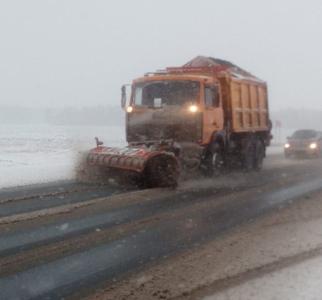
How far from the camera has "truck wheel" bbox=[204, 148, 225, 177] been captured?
578 inches

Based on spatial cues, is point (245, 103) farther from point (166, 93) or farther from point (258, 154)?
point (166, 93)

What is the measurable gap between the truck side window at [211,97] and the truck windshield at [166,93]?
0.38 metres

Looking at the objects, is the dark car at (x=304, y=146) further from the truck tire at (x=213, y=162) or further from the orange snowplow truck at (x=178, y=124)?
the truck tire at (x=213, y=162)

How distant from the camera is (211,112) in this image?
1430 cm

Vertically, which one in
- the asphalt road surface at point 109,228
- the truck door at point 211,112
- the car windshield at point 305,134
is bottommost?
the asphalt road surface at point 109,228

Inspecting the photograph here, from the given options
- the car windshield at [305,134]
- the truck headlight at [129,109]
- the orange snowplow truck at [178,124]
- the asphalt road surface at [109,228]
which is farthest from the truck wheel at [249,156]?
the car windshield at [305,134]

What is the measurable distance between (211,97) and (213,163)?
1.81 metres

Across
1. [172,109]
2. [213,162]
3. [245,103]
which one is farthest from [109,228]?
[245,103]

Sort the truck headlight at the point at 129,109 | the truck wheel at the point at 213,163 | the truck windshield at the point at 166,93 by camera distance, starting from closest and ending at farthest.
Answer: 1. the truck windshield at the point at 166,93
2. the truck headlight at the point at 129,109
3. the truck wheel at the point at 213,163

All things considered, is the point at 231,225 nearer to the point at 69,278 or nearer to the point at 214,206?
the point at 214,206

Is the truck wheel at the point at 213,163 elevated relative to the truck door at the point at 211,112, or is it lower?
lower

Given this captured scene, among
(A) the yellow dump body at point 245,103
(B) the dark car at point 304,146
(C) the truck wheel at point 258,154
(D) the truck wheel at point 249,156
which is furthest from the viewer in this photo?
(B) the dark car at point 304,146

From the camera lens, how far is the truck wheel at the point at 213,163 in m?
14.7

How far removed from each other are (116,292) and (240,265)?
1.63 meters
